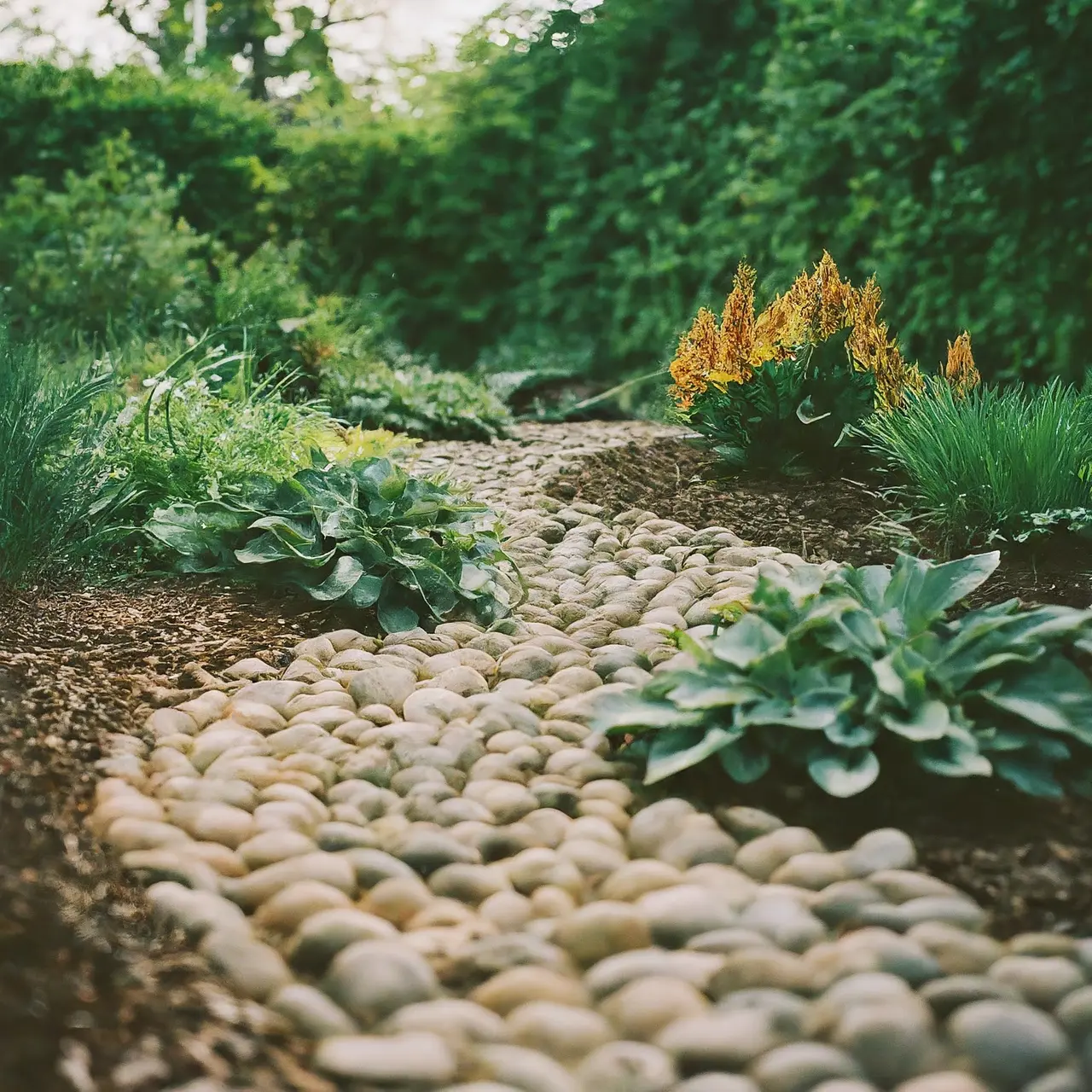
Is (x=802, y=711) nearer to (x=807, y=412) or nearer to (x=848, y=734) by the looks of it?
(x=848, y=734)

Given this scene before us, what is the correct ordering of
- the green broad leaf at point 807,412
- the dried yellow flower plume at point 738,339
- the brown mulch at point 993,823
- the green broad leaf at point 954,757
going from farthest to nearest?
the dried yellow flower plume at point 738,339, the green broad leaf at point 807,412, the green broad leaf at point 954,757, the brown mulch at point 993,823

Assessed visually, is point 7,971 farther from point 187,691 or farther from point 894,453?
point 894,453

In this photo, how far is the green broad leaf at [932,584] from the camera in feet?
6.31

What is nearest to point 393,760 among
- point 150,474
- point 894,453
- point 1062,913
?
point 1062,913

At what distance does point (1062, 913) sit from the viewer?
1389mm

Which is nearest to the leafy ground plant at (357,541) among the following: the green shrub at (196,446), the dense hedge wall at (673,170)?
the green shrub at (196,446)

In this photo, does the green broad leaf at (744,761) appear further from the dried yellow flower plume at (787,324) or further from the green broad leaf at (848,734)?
the dried yellow flower plume at (787,324)

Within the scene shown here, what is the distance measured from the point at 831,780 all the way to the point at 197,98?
805 cm

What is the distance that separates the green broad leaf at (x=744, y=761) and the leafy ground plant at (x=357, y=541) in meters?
1.04

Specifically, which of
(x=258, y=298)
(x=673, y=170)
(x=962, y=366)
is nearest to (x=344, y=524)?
(x=962, y=366)

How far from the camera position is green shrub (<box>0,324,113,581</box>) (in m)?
2.61

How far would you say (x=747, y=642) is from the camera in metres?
1.83

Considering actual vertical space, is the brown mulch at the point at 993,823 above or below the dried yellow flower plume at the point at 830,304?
below

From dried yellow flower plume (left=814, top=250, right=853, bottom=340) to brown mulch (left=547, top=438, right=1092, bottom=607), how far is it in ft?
1.79
